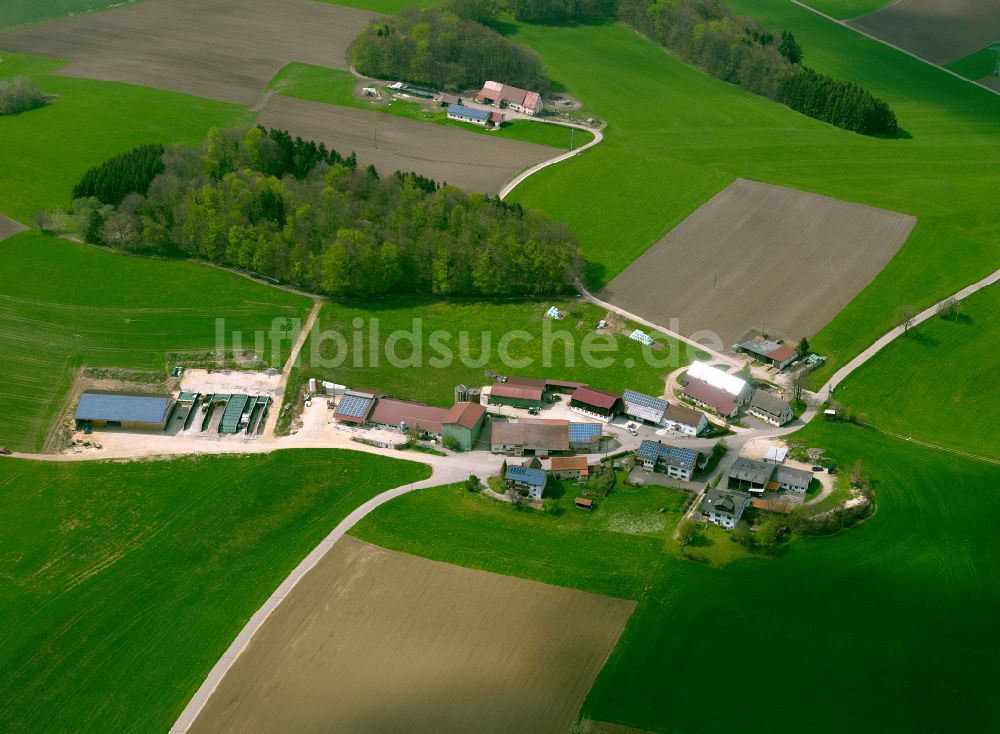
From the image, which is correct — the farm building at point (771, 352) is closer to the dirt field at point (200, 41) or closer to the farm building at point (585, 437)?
the farm building at point (585, 437)

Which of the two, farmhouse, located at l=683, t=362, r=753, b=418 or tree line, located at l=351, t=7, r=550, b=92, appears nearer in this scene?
farmhouse, located at l=683, t=362, r=753, b=418

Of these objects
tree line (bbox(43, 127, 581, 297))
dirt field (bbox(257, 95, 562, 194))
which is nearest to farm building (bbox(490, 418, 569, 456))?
tree line (bbox(43, 127, 581, 297))

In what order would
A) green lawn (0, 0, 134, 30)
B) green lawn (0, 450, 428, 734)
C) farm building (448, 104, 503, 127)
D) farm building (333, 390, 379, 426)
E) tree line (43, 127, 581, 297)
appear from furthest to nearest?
1. green lawn (0, 0, 134, 30)
2. farm building (448, 104, 503, 127)
3. tree line (43, 127, 581, 297)
4. farm building (333, 390, 379, 426)
5. green lawn (0, 450, 428, 734)

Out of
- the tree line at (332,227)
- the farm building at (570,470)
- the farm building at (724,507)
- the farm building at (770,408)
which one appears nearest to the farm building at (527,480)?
the farm building at (570,470)

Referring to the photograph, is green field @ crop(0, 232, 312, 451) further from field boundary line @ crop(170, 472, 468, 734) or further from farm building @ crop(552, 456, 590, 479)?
farm building @ crop(552, 456, 590, 479)

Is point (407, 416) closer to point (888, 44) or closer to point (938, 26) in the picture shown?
point (888, 44)

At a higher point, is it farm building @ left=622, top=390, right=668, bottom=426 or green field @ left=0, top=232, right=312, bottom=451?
farm building @ left=622, top=390, right=668, bottom=426
